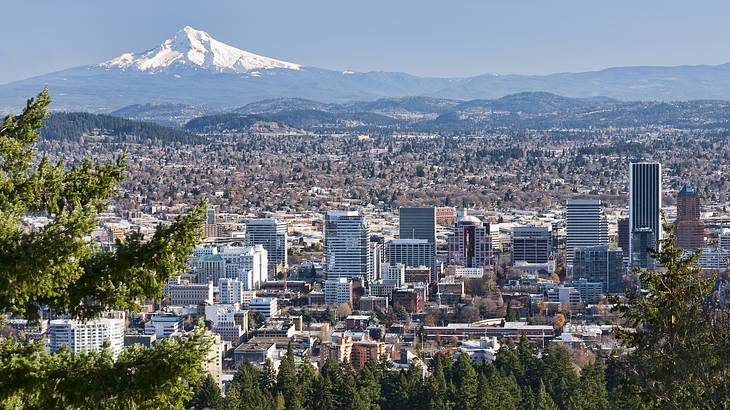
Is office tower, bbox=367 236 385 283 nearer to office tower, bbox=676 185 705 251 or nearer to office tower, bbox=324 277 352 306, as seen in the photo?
office tower, bbox=324 277 352 306

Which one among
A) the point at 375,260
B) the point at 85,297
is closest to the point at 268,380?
the point at 85,297

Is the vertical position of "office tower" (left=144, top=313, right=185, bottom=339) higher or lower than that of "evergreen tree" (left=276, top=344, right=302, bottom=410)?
lower

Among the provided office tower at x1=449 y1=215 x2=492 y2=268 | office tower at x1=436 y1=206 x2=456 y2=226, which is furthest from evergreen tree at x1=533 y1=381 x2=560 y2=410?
office tower at x1=436 y1=206 x2=456 y2=226

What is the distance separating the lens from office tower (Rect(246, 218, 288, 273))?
50562 millimetres

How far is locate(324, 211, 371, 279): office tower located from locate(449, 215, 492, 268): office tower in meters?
3.38

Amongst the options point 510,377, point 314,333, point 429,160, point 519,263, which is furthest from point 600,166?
point 510,377

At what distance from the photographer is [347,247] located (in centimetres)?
4622

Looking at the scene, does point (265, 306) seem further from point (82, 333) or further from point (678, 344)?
point (678, 344)

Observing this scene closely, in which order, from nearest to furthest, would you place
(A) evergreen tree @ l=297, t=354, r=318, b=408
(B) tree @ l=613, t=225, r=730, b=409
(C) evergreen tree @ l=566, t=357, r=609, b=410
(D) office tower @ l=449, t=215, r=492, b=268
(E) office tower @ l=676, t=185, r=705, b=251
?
(B) tree @ l=613, t=225, r=730, b=409 → (C) evergreen tree @ l=566, t=357, r=609, b=410 → (A) evergreen tree @ l=297, t=354, r=318, b=408 → (D) office tower @ l=449, t=215, r=492, b=268 → (E) office tower @ l=676, t=185, r=705, b=251

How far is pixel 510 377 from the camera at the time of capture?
22.3 m

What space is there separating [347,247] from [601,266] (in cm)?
786

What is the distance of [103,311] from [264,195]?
7060 cm

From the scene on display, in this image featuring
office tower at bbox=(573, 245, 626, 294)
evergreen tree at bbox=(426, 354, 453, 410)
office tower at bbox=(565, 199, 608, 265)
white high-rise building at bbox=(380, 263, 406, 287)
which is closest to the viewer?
evergreen tree at bbox=(426, 354, 453, 410)

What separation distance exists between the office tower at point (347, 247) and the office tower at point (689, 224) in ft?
33.3
